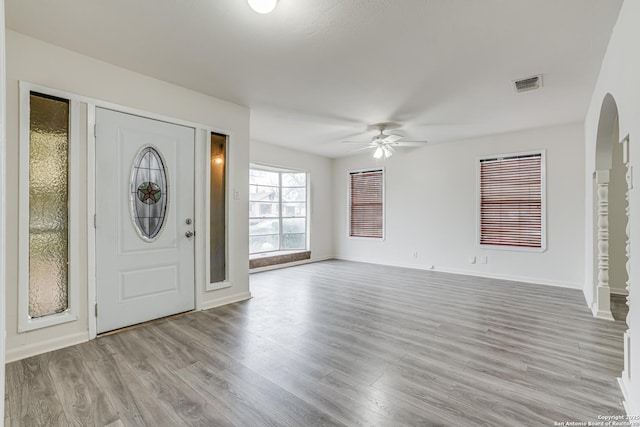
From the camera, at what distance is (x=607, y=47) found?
254cm

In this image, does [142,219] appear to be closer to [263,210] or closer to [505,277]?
[263,210]

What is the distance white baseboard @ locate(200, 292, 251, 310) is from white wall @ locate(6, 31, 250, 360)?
1 centimetres

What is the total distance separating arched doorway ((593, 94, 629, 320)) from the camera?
3.04 m

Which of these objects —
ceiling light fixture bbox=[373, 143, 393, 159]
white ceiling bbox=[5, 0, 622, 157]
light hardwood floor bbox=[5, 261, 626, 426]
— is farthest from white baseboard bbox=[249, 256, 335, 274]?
white ceiling bbox=[5, 0, 622, 157]

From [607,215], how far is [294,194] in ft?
17.5

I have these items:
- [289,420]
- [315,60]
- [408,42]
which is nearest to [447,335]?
[289,420]

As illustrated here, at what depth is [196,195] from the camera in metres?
3.64

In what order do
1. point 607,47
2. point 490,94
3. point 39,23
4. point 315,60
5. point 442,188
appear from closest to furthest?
1. point 39,23
2. point 607,47
3. point 315,60
4. point 490,94
5. point 442,188

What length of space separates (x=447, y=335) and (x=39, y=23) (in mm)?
4276

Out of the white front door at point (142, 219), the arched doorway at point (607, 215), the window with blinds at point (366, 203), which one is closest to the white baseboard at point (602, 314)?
the arched doorway at point (607, 215)

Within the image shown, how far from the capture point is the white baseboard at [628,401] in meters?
1.71

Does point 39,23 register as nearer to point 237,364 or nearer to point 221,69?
point 221,69

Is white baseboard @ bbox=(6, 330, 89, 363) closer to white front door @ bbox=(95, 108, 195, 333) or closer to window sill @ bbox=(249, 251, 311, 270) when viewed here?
white front door @ bbox=(95, 108, 195, 333)

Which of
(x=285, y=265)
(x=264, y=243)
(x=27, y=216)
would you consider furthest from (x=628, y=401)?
(x=264, y=243)
